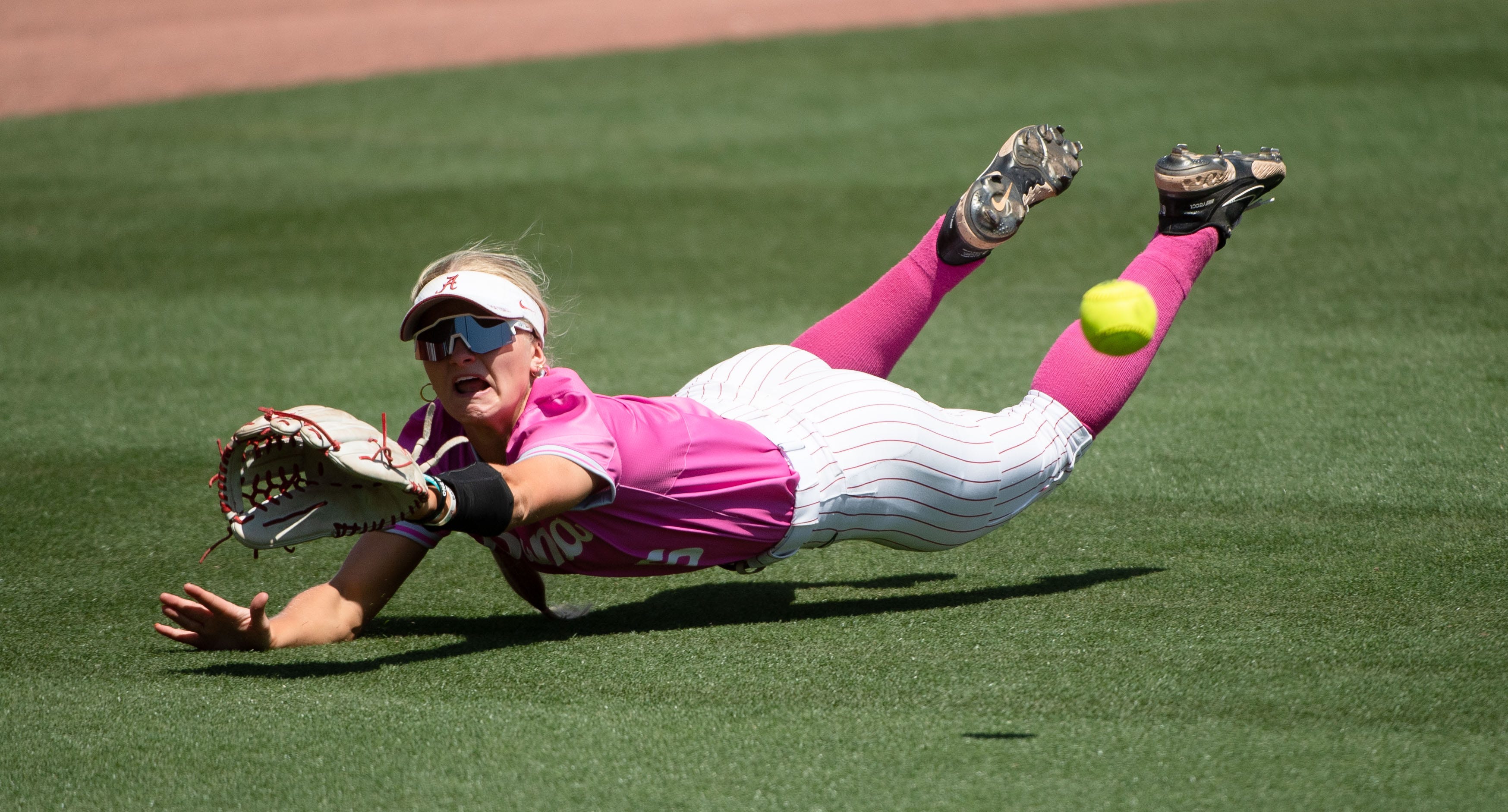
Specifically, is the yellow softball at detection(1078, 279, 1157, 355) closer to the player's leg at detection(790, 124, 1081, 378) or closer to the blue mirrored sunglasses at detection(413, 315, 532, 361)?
the player's leg at detection(790, 124, 1081, 378)

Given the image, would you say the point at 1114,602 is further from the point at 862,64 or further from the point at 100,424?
the point at 862,64

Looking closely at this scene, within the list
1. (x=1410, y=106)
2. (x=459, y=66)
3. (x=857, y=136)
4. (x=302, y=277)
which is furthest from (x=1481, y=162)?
(x=459, y=66)

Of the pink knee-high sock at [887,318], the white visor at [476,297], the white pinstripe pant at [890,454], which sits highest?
the white visor at [476,297]

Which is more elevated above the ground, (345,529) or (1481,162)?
(345,529)

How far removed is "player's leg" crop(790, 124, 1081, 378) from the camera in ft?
12.6

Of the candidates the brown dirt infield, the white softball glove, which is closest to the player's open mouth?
the white softball glove

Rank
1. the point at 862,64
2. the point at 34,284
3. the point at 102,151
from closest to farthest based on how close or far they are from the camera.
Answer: the point at 34,284 < the point at 102,151 < the point at 862,64

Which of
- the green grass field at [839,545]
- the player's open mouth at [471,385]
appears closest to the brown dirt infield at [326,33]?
the green grass field at [839,545]

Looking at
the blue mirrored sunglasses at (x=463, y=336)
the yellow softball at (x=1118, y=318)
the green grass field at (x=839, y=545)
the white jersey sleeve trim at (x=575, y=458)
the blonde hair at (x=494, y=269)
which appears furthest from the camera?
the yellow softball at (x=1118, y=318)

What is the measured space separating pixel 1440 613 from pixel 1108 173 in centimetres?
627

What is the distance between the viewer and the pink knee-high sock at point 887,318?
3820 mm

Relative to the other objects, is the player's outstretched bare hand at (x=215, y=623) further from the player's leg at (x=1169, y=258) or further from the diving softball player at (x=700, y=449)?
the player's leg at (x=1169, y=258)

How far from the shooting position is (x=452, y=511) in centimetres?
271

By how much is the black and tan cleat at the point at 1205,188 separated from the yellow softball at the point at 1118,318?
24.4 inches
